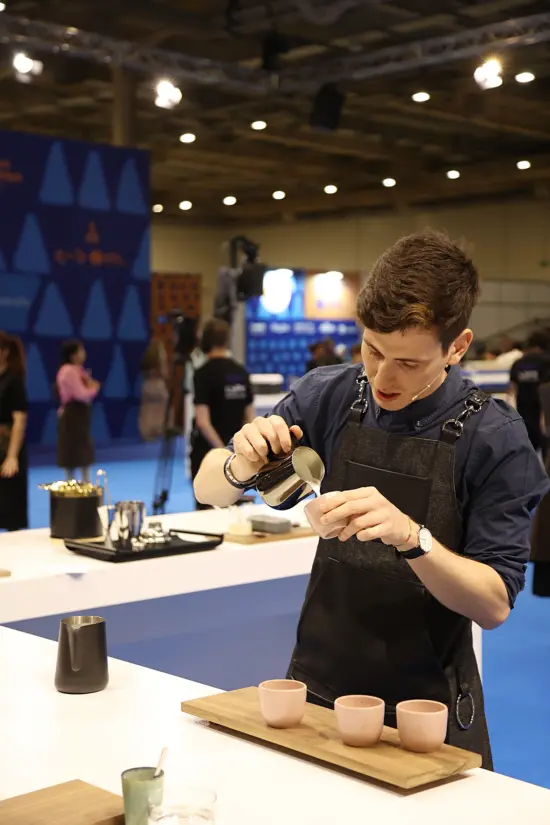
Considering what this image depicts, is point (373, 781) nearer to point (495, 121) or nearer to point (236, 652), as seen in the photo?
point (236, 652)

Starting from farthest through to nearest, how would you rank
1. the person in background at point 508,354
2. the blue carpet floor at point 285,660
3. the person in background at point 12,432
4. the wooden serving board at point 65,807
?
the person in background at point 508,354, the person in background at point 12,432, the blue carpet floor at point 285,660, the wooden serving board at point 65,807

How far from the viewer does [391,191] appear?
1933 centimetres

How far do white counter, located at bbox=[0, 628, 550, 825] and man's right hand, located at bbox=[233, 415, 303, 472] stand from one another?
16.4 inches

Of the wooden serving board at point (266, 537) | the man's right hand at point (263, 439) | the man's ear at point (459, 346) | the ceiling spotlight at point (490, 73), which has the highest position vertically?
the ceiling spotlight at point (490, 73)

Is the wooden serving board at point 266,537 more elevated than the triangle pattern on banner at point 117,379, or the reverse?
the triangle pattern on banner at point 117,379

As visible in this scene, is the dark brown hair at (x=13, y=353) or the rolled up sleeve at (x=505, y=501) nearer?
the rolled up sleeve at (x=505, y=501)

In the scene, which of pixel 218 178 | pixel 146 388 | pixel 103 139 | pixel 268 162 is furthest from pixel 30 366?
pixel 218 178

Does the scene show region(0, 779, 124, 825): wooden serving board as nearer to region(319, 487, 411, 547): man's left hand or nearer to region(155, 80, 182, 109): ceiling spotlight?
region(319, 487, 411, 547): man's left hand

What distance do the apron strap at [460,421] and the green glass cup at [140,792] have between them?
75 centimetres

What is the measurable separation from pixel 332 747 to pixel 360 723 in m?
0.06

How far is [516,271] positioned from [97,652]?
18396mm

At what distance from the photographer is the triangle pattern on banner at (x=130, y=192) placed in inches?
486

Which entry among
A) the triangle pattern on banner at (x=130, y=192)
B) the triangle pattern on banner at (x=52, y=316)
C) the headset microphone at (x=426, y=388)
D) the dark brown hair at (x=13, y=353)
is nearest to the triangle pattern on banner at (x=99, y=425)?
the triangle pattern on banner at (x=52, y=316)

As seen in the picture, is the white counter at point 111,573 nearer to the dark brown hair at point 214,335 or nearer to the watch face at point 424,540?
the watch face at point 424,540
